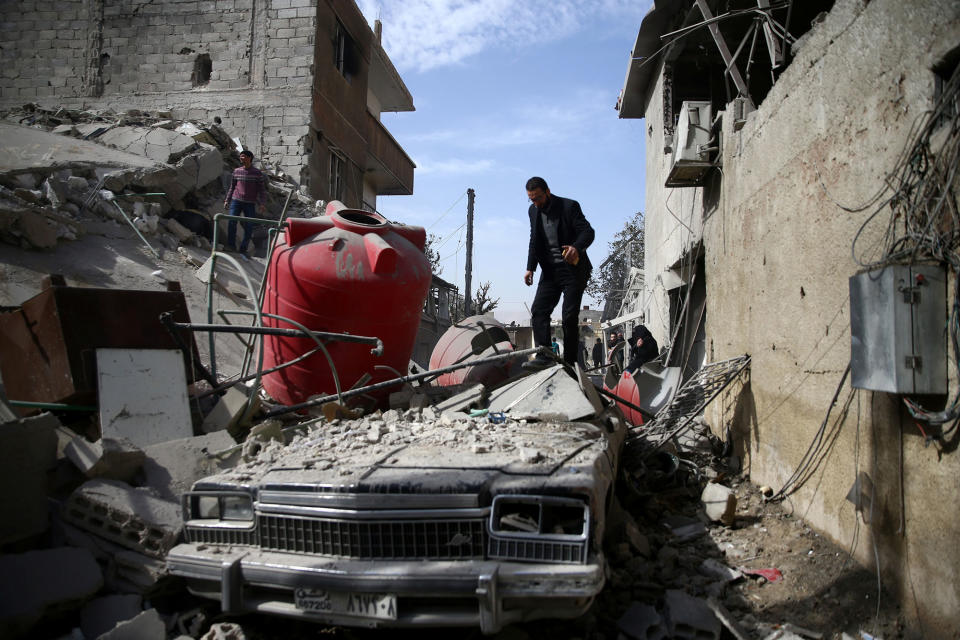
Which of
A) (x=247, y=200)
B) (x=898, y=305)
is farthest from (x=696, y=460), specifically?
(x=247, y=200)

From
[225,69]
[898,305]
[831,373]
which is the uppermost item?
[225,69]

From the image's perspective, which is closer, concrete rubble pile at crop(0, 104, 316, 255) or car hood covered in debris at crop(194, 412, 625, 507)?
car hood covered in debris at crop(194, 412, 625, 507)

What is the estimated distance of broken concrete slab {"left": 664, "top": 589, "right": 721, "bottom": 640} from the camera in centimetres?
271

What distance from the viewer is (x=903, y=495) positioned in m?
2.82

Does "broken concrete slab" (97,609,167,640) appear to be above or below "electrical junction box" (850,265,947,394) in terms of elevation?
below

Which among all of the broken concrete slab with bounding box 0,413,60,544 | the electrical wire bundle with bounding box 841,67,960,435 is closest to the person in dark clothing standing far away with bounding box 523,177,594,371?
the electrical wire bundle with bounding box 841,67,960,435

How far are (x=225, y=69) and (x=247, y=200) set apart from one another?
6.43 m

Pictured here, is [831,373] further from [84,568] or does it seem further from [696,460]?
[84,568]

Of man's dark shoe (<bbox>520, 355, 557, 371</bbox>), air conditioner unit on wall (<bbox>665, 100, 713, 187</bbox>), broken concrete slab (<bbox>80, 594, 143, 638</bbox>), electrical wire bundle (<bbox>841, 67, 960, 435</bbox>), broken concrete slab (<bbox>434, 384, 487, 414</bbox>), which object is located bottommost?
broken concrete slab (<bbox>80, 594, 143, 638</bbox>)

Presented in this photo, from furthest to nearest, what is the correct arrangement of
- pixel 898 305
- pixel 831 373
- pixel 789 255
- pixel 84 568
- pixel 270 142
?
pixel 270 142 → pixel 789 255 → pixel 831 373 → pixel 84 568 → pixel 898 305

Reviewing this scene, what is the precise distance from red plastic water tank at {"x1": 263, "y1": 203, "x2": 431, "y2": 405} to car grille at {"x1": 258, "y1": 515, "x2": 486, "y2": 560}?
8.50 ft

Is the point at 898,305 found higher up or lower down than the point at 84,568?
higher up

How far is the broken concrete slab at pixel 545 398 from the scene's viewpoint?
3.64 metres

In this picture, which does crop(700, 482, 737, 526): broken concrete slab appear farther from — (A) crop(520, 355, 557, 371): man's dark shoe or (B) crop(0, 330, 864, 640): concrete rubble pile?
(A) crop(520, 355, 557, 371): man's dark shoe
